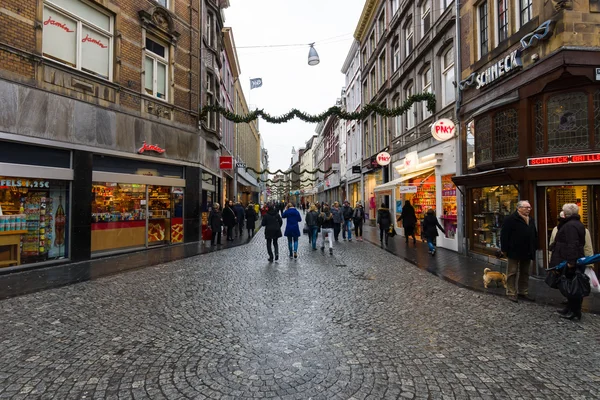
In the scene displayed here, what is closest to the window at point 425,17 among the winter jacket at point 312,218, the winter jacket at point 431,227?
the winter jacket at point 431,227

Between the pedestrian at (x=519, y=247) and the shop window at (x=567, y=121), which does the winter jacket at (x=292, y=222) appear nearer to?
the pedestrian at (x=519, y=247)

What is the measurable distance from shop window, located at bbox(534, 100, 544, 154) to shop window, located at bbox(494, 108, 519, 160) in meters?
0.55

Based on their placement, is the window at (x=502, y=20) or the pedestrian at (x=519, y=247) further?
the window at (x=502, y=20)

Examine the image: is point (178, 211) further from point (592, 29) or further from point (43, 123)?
point (592, 29)

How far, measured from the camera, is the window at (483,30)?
→ 414 inches

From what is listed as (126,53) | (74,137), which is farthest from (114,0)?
(74,137)

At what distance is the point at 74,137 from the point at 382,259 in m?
9.65

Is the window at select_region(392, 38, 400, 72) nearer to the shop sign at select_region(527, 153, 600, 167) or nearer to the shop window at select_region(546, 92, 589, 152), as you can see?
the shop window at select_region(546, 92, 589, 152)

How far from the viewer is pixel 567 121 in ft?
25.4

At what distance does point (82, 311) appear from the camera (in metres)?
5.45

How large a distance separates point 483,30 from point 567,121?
456 centimetres

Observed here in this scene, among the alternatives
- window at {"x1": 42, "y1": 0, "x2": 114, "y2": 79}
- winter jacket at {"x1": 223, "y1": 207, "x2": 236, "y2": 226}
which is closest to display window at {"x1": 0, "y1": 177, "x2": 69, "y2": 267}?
window at {"x1": 42, "y1": 0, "x2": 114, "y2": 79}

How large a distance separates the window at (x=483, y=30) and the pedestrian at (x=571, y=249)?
7081mm

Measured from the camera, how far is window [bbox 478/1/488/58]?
10.5m
